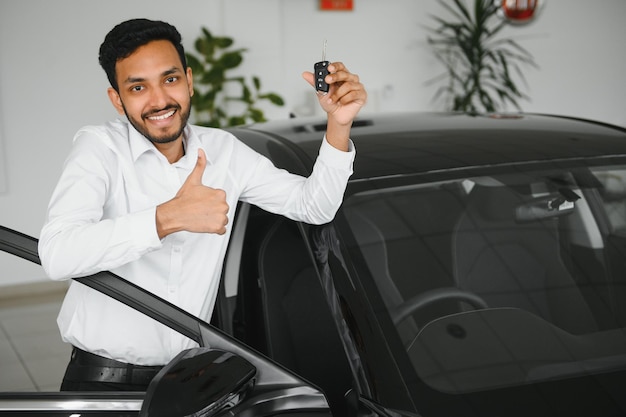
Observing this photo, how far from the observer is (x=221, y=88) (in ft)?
17.8

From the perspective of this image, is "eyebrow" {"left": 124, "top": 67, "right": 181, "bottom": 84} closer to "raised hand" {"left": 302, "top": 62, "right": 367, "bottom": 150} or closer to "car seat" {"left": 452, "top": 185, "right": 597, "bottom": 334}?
"raised hand" {"left": 302, "top": 62, "right": 367, "bottom": 150}

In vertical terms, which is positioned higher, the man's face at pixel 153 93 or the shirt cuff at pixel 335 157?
the man's face at pixel 153 93

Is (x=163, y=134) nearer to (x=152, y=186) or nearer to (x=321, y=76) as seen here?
(x=152, y=186)

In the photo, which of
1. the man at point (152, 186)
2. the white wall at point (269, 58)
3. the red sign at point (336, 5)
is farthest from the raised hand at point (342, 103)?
the red sign at point (336, 5)

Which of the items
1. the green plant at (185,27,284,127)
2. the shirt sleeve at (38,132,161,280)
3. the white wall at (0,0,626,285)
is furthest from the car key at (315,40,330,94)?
the white wall at (0,0,626,285)

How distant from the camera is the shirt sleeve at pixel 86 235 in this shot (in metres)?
1.26

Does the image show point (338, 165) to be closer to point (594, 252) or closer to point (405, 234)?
point (405, 234)

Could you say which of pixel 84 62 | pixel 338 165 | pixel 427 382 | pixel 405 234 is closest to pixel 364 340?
pixel 427 382

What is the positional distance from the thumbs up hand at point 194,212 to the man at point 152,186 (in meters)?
0.17

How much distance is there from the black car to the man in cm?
8

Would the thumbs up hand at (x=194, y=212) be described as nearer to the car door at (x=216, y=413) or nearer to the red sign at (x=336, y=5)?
the car door at (x=216, y=413)

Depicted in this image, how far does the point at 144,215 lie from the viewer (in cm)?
129

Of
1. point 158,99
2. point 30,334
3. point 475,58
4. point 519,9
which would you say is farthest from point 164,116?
point 475,58

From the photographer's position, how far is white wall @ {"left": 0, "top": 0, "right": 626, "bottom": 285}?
512 centimetres
